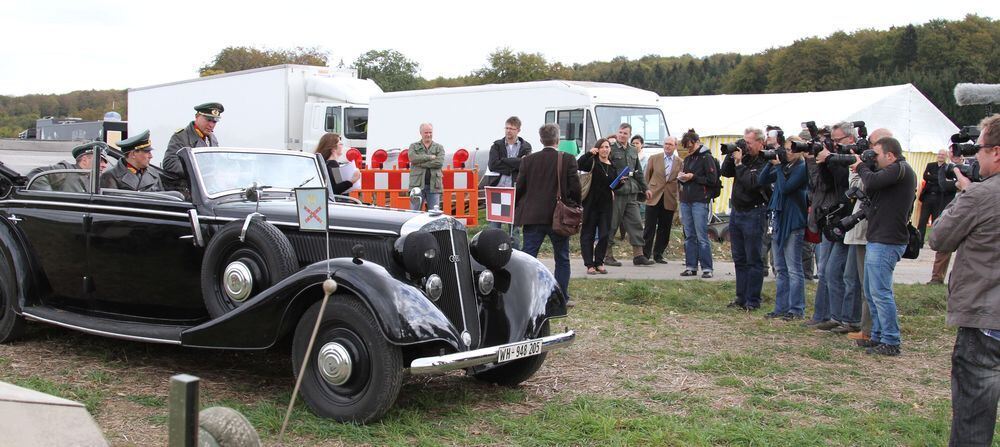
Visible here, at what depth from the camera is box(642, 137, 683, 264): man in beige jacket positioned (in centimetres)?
1156

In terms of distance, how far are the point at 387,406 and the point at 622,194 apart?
25.3ft

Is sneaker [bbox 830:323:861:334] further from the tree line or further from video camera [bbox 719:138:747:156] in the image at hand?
the tree line

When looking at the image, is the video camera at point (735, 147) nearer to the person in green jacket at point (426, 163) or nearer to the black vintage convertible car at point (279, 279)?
the black vintage convertible car at point (279, 279)

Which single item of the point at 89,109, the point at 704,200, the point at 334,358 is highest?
the point at 89,109

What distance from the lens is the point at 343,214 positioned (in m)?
5.54

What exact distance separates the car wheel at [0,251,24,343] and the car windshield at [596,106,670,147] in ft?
38.7

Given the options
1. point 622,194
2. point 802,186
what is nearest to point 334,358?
point 802,186

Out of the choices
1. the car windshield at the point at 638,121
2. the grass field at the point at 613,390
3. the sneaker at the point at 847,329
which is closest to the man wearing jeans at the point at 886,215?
the grass field at the point at 613,390

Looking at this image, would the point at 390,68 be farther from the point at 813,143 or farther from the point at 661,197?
the point at 813,143

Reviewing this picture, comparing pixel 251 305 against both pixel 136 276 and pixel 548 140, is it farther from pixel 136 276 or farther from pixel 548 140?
pixel 548 140

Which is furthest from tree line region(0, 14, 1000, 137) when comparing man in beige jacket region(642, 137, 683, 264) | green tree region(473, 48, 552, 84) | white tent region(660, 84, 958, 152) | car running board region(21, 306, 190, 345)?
car running board region(21, 306, 190, 345)

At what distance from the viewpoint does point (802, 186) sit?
795cm

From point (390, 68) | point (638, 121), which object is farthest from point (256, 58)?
point (638, 121)

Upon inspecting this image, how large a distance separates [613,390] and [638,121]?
1229 cm
